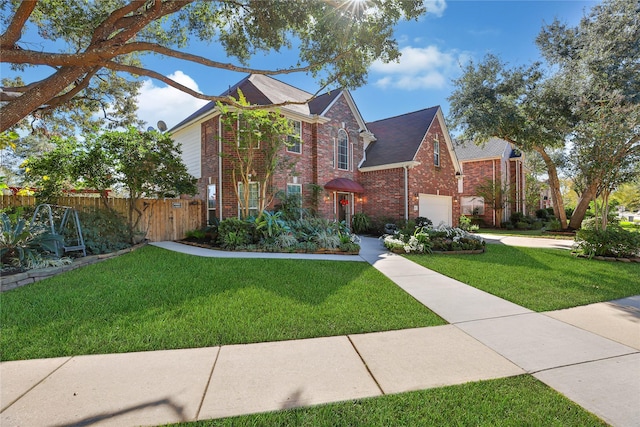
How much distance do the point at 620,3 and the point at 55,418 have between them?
2091 centimetres

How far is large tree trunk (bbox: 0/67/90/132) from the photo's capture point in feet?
10.8

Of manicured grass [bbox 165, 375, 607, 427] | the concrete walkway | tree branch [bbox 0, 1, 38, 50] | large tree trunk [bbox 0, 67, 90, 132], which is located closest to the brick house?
large tree trunk [bbox 0, 67, 90, 132]

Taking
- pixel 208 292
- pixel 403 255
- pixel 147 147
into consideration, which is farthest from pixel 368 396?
pixel 147 147

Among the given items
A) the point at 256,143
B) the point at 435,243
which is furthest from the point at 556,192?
the point at 256,143

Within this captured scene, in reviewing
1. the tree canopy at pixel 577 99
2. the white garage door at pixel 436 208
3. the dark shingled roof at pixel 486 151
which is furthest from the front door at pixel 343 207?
the dark shingled roof at pixel 486 151

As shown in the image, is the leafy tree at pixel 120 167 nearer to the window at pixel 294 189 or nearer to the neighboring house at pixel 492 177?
the window at pixel 294 189

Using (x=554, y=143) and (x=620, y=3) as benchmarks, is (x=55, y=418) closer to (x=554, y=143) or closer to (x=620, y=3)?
(x=554, y=143)

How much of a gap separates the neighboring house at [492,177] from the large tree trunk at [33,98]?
2200cm

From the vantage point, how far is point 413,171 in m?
14.4

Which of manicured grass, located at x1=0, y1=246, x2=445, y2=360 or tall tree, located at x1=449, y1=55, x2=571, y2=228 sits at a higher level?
tall tree, located at x1=449, y1=55, x2=571, y2=228

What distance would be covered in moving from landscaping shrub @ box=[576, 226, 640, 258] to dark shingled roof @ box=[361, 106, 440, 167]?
24.4 ft

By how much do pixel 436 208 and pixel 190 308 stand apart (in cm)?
1515

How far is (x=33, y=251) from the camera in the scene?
5977mm

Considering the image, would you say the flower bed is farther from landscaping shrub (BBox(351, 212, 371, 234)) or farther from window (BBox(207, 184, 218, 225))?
window (BBox(207, 184, 218, 225))
